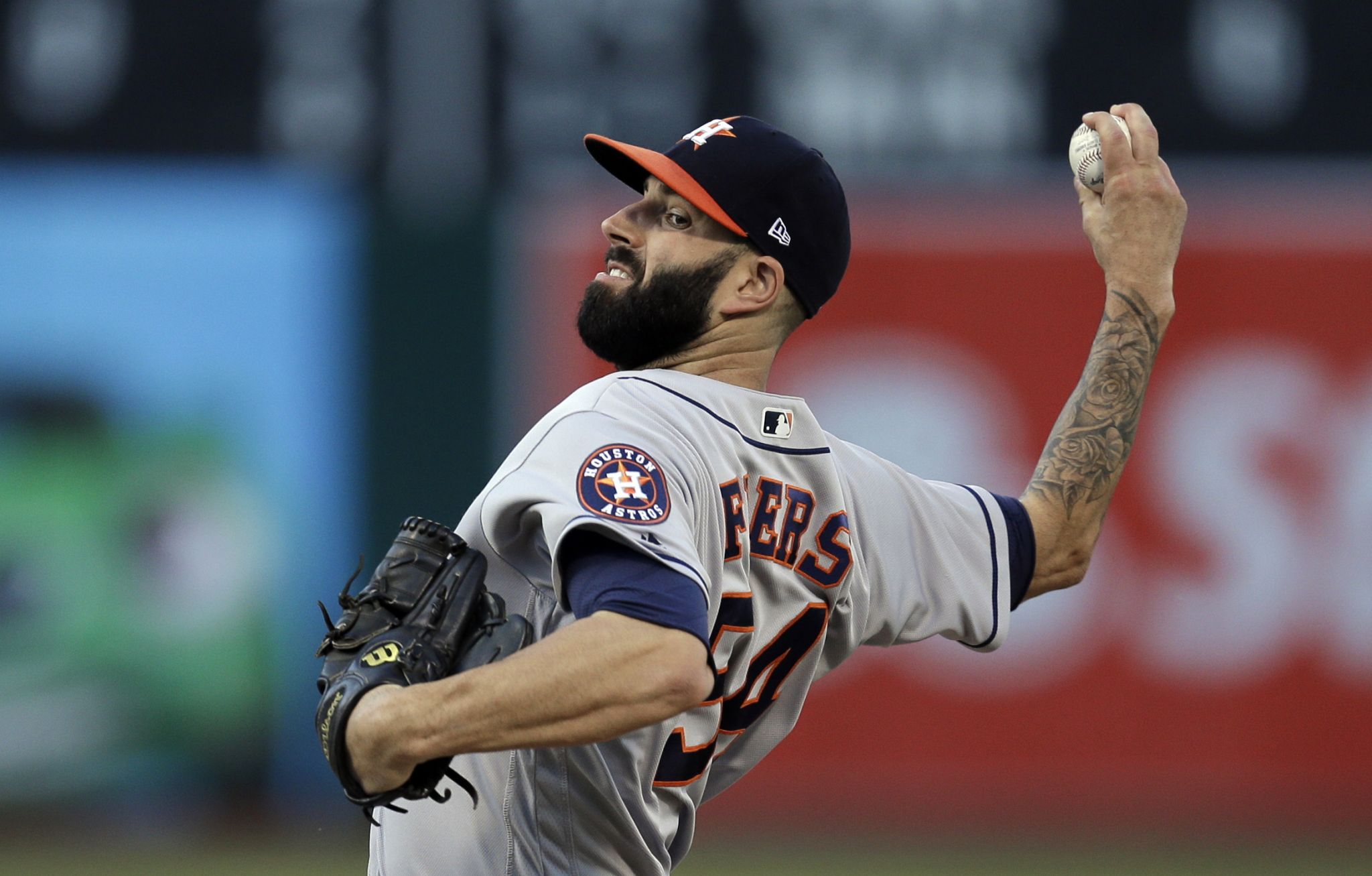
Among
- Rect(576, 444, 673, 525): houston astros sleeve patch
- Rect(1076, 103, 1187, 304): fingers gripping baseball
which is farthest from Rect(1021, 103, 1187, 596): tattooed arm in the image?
Rect(576, 444, 673, 525): houston astros sleeve patch

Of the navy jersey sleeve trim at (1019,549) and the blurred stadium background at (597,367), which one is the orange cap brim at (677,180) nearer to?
the navy jersey sleeve trim at (1019,549)

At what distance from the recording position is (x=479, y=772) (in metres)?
2.18

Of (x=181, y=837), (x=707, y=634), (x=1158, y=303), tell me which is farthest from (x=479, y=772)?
(x=181, y=837)

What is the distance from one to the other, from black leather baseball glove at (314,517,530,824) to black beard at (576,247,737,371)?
41 centimetres

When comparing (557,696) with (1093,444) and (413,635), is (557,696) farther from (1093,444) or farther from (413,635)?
(1093,444)

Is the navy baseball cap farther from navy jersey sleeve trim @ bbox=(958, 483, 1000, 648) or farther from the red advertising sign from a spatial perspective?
the red advertising sign

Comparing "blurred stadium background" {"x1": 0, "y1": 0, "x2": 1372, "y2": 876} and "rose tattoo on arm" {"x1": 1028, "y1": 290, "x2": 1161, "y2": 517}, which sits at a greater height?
"rose tattoo on arm" {"x1": 1028, "y1": 290, "x2": 1161, "y2": 517}

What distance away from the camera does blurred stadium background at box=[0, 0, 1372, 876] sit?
716 centimetres

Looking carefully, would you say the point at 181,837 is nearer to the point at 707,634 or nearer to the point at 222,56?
the point at 222,56

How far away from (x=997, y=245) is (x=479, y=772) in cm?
580

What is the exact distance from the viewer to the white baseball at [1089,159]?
2.67 metres

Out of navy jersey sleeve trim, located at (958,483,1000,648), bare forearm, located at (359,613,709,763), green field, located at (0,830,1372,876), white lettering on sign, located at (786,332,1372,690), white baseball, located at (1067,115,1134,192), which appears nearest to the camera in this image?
bare forearm, located at (359,613,709,763)

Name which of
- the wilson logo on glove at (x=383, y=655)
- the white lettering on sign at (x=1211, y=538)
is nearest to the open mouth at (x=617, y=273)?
the wilson logo on glove at (x=383, y=655)

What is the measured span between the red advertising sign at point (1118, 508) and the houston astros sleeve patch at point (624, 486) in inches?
205
